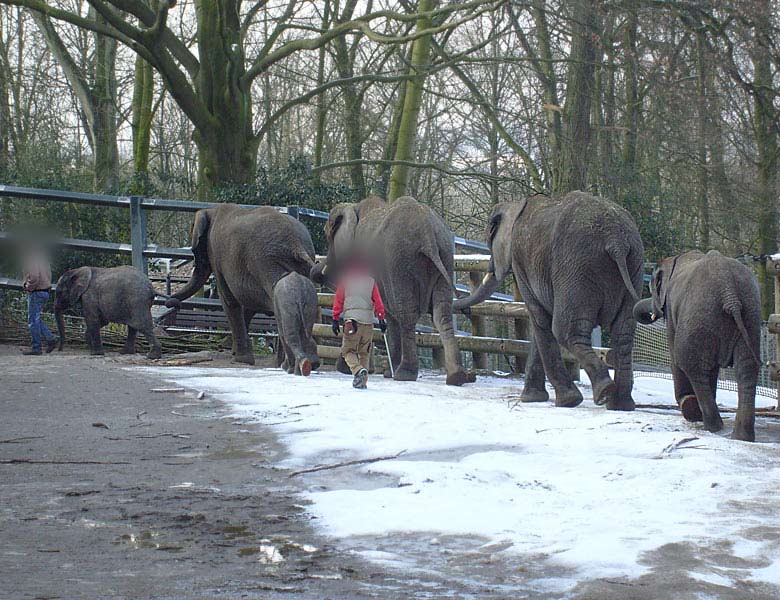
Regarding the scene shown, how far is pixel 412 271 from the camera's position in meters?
11.5

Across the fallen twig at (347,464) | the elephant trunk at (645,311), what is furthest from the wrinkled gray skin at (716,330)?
the fallen twig at (347,464)

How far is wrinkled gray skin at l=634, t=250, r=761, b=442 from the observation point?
24.6 feet

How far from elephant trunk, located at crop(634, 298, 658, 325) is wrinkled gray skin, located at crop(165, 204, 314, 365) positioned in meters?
4.70

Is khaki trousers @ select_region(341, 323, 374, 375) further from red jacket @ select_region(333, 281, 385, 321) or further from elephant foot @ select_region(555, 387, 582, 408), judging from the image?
elephant foot @ select_region(555, 387, 582, 408)

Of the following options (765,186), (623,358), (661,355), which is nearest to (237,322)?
(623,358)

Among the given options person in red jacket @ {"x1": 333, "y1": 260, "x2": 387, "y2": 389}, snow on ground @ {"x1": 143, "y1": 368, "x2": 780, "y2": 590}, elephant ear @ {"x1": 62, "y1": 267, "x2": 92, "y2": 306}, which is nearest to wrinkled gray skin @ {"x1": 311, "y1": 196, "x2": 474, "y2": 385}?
person in red jacket @ {"x1": 333, "y1": 260, "x2": 387, "y2": 389}

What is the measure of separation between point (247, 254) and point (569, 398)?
4775mm

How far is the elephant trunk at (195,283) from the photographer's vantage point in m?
14.5

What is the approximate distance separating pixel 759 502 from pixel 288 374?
7.05 meters

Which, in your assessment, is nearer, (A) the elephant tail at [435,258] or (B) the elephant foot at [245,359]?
(A) the elephant tail at [435,258]

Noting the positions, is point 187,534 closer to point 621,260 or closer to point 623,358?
point 621,260

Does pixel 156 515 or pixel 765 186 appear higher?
pixel 765 186

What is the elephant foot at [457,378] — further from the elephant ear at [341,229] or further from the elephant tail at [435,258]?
the elephant ear at [341,229]

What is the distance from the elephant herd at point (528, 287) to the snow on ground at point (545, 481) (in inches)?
21.9
